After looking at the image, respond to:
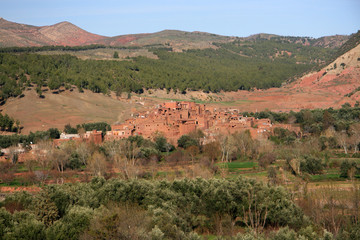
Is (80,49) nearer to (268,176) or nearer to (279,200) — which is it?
(268,176)

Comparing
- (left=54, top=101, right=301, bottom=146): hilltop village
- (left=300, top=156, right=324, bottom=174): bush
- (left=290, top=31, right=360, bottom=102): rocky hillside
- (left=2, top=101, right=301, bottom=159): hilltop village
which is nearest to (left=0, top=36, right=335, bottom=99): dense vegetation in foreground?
(left=290, top=31, right=360, bottom=102): rocky hillside

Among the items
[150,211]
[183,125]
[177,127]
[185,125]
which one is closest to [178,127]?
[177,127]

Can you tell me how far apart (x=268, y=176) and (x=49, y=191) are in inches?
685

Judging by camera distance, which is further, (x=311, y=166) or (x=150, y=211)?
(x=311, y=166)

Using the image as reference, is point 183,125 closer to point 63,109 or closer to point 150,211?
point 63,109

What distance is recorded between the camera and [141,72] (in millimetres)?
107062

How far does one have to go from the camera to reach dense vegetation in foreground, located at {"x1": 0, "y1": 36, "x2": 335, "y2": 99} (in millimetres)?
85800

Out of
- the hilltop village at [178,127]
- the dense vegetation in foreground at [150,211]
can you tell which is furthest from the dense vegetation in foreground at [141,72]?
the dense vegetation in foreground at [150,211]

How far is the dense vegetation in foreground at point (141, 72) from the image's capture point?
8580 centimetres

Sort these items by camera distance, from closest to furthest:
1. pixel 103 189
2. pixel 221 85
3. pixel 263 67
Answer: pixel 103 189 → pixel 221 85 → pixel 263 67

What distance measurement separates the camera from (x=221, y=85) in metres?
108

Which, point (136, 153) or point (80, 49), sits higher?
point (80, 49)

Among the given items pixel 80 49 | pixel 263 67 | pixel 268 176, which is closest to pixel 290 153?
pixel 268 176

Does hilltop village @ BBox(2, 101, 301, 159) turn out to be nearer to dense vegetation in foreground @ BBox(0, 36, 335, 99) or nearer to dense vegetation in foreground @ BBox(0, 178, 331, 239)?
dense vegetation in foreground @ BBox(0, 178, 331, 239)
